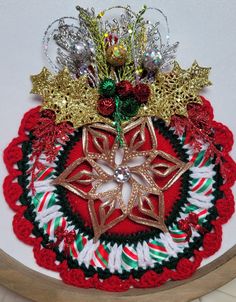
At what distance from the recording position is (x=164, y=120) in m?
0.62

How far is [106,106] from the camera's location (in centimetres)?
59

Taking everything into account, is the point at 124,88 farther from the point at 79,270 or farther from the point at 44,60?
the point at 79,270

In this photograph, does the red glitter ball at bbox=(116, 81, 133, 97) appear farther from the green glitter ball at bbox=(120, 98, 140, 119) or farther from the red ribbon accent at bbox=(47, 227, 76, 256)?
the red ribbon accent at bbox=(47, 227, 76, 256)

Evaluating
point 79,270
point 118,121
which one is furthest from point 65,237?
point 118,121

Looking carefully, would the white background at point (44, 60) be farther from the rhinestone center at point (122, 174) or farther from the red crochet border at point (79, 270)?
the rhinestone center at point (122, 174)

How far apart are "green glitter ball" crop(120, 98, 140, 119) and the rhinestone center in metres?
0.08

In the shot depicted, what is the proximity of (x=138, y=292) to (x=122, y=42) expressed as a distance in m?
0.36

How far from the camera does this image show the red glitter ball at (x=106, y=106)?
593 mm

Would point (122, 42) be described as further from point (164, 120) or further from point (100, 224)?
point (100, 224)

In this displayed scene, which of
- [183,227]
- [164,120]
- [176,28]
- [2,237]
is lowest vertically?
[2,237]

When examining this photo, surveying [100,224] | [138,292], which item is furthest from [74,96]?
[138,292]

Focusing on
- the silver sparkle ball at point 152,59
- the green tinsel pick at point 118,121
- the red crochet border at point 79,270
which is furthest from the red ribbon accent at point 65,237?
the silver sparkle ball at point 152,59

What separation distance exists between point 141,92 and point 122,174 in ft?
0.39

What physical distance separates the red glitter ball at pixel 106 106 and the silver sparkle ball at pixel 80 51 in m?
0.06
